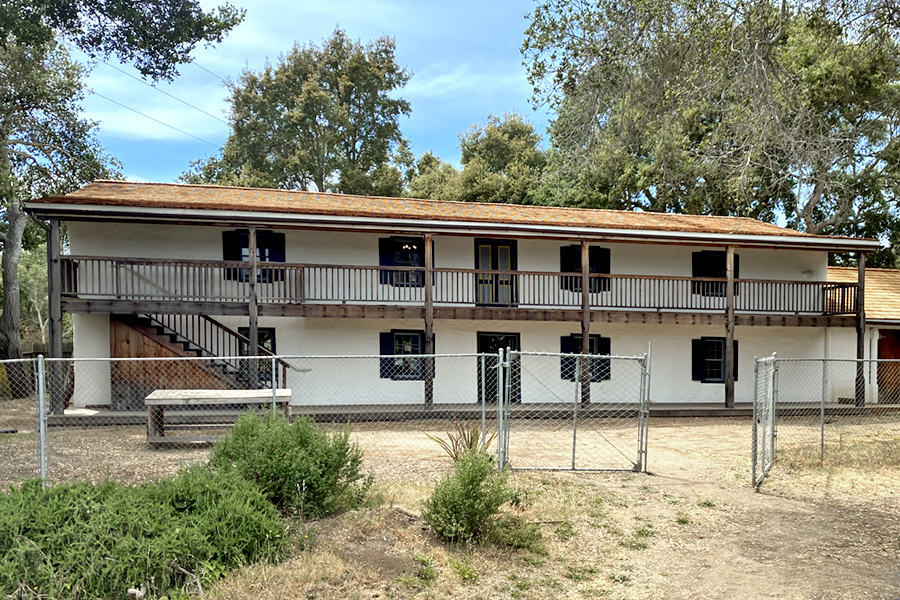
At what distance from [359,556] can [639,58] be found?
23.1ft

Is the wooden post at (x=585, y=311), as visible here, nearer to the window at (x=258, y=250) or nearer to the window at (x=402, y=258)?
the window at (x=402, y=258)

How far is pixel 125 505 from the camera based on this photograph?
5.02m

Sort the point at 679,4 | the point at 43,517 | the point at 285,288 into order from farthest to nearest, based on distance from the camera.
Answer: the point at 285,288, the point at 679,4, the point at 43,517

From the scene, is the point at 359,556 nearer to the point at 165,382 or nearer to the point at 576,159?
the point at 576,159

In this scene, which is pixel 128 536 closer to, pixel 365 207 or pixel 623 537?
pixel 623 537

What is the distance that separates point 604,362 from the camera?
63.7 ft

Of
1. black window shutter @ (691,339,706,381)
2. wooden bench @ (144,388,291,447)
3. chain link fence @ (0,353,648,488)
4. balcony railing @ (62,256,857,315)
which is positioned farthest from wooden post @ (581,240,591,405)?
wooden bench @ (144,388,291,447)

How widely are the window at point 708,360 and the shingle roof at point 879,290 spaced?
4496mm

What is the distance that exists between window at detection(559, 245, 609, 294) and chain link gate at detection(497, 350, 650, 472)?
2228 mm

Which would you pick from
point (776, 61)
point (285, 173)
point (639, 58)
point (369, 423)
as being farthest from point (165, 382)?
point (285, 173)

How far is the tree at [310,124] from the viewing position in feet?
116

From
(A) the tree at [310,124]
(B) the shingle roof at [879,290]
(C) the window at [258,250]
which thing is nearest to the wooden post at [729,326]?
(B) the shingle roof at [879,290]

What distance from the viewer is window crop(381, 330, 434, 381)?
18.3 m

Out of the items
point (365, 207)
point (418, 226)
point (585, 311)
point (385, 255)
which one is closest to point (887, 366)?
point (585, 311)
